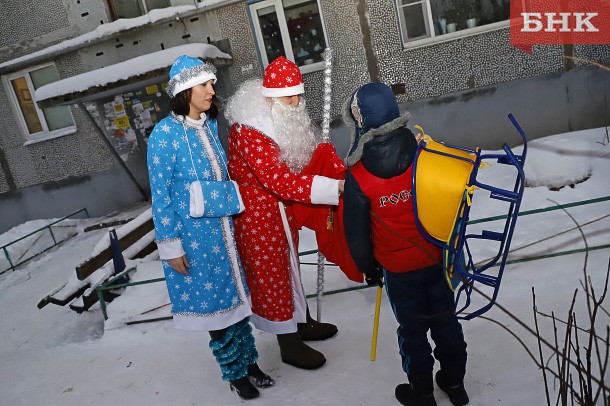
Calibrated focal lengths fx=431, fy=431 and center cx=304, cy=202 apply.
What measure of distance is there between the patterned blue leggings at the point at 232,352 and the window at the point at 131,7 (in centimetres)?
739

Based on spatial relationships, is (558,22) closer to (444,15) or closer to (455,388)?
(444,15)

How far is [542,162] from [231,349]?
4.37 m

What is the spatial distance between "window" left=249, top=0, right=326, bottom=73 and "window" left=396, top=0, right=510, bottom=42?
144cm

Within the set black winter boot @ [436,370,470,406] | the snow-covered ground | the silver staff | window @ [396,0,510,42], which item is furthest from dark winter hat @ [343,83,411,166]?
window @ [396,0,510,42]

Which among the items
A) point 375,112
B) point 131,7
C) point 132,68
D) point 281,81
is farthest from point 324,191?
point 131,7

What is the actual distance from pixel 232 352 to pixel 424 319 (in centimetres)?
119

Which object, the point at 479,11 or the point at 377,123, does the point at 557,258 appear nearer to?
the point at 377,123

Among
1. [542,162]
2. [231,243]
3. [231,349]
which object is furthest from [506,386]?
[542,162]

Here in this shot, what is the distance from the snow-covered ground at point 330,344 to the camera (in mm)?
→ 2523

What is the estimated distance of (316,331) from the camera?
311cm

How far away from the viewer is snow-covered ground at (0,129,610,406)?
252 centimetres

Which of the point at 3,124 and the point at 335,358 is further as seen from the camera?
the point at 3,124

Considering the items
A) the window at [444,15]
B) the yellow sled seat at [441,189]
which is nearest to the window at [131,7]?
the window at [444,15]

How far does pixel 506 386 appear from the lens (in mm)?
2279
